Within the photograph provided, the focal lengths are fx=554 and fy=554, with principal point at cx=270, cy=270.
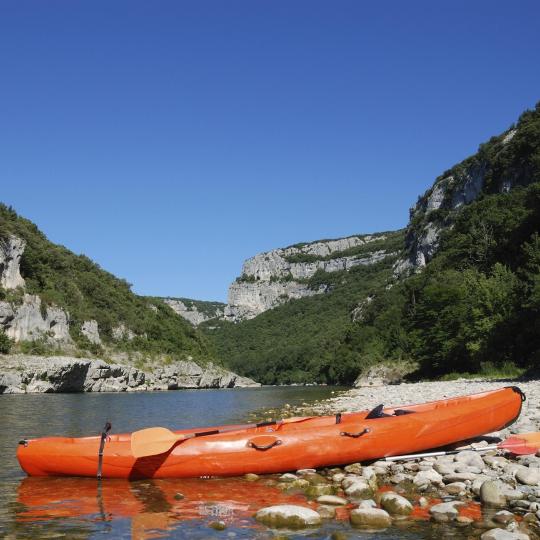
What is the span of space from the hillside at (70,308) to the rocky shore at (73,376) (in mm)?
6381

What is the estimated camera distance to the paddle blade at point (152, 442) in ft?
37.0

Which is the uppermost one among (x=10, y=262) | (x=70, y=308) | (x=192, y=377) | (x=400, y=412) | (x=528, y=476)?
(x=10, y=262)

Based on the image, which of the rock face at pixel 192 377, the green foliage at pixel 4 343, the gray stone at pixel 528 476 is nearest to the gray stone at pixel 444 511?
the gray stone at pixel 528 476

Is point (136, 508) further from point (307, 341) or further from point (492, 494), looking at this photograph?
point (307, 341)

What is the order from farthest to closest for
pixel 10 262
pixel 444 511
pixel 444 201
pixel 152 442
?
pixel 444 201 < pixel 10 262 < pixel 152 442 < pixel 444 511

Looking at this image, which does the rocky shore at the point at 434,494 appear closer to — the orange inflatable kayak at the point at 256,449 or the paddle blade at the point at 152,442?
the orange inflatable kayak at the point at 256,449

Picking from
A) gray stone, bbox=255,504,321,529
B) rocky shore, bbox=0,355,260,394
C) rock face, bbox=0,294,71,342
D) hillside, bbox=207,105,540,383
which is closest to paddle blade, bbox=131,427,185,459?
gray stone, bbox=255,504,321,529

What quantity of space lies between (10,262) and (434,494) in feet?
245

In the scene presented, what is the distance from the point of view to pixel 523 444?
10.9 m

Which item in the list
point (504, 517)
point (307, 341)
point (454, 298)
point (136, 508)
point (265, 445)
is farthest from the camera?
point (307, 341)

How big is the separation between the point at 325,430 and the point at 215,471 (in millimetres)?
2394

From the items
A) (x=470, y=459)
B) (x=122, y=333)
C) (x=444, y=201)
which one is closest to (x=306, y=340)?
(x=444, y=201)

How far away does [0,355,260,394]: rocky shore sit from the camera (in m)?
56.1

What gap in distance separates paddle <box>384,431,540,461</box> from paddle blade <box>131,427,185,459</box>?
14.7ft
